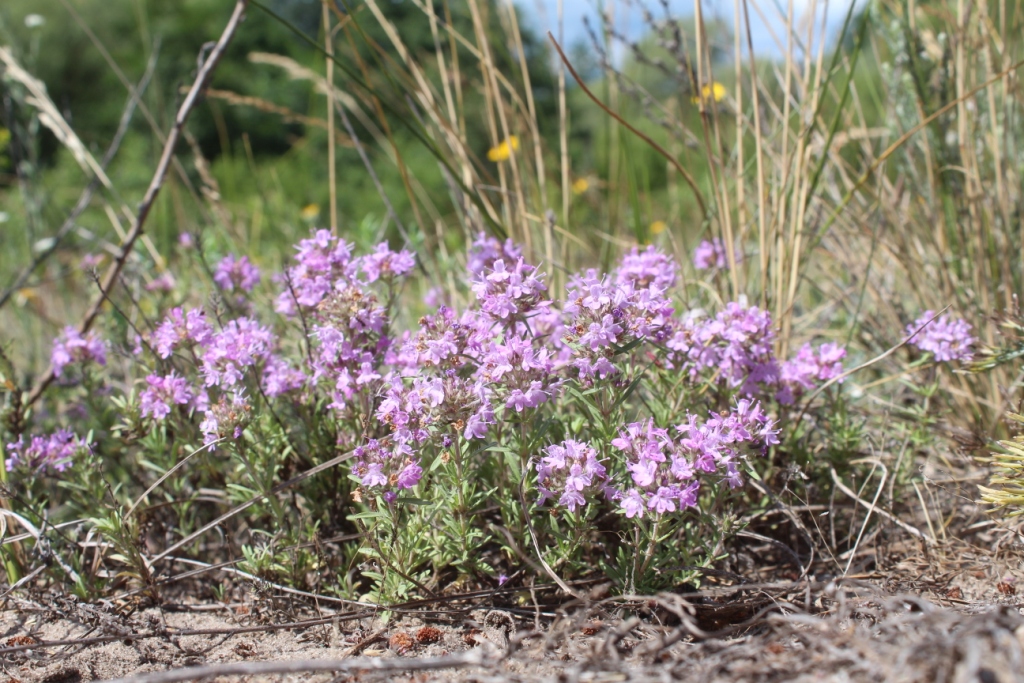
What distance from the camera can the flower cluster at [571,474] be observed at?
1.73 metres

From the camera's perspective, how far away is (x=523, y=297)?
1895 mm

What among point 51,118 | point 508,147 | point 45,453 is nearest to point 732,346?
point 508,147

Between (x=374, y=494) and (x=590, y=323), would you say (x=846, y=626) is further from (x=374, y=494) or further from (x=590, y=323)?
(x=374, y=494)

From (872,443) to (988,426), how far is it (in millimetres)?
538

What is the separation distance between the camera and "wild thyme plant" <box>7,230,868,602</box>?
1.78m

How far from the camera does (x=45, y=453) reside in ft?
7.65

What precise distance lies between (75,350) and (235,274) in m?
0.58

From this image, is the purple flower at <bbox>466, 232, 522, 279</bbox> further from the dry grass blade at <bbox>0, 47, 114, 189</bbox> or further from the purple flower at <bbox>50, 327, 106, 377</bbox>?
the dry grass blade at <bbox>0, 47, 114, 189</bbox>

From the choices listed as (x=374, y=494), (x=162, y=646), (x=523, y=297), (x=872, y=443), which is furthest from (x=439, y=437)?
(x=872, y=443)

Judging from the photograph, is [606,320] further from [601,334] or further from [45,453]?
[45,453]

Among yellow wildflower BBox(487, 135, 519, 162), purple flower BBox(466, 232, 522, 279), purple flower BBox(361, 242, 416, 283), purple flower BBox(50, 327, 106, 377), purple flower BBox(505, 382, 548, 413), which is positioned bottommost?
purple flower BBox(505, 382, 548, 413)

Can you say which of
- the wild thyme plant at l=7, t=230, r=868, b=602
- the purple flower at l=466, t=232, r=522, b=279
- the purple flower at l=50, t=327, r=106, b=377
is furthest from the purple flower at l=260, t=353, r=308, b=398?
the purple flower at l=50, t=327, r=106, b=377

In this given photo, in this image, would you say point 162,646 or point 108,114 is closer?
point 162,646

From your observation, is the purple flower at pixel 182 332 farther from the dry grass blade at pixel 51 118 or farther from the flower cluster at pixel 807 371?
the flower cluster at pixel 807 371
